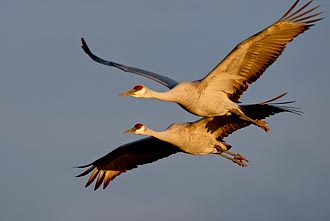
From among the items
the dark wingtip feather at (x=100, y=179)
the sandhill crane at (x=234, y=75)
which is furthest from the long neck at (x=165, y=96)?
the dark wingtip feather at (x=100, y=179)

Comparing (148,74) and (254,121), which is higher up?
(148,74)

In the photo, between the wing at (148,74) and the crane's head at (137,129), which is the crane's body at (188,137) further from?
the wing at (148,74)

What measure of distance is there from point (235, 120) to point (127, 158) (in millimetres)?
2816

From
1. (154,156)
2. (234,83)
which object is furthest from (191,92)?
(154,156)

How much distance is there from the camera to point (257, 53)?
2823 cm

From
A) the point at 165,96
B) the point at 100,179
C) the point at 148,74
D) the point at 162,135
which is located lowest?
the point at 100,179

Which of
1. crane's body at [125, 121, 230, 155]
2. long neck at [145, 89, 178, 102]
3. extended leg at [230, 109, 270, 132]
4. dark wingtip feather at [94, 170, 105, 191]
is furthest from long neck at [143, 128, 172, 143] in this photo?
dark wingtip feather at [94, 170, 105, 191]

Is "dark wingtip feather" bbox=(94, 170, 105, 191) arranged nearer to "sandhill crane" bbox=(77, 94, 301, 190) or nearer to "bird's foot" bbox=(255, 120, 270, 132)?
"sandhill crane" bbox=(77, 94, 301, 190)

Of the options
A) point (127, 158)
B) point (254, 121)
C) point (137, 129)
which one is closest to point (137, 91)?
point (137, 129)

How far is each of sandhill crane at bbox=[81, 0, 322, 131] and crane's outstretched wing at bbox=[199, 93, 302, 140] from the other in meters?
0.57

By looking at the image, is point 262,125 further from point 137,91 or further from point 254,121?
point 137,91

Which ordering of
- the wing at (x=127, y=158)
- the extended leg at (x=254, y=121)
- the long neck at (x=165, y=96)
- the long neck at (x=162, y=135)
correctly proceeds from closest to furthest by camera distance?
1. the long neck at (x=165, y=96)
2. the extended leg at (x=254, y=121)
3. the long neck at (x=162, y=135)
4. the wing at (x=127, y=158)

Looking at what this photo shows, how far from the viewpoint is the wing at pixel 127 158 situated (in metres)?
31.3

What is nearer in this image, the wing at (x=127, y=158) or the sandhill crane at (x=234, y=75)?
the sandhill crane at (x=234, y=75)
